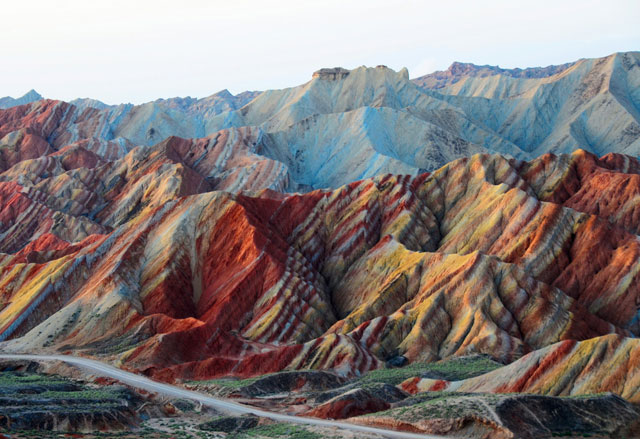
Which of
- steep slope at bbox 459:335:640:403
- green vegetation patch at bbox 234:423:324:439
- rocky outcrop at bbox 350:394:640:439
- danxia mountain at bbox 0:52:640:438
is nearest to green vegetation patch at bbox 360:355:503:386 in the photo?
danxia mountain at bbox 0:52:640:438

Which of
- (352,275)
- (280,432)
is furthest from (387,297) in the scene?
(280,432)

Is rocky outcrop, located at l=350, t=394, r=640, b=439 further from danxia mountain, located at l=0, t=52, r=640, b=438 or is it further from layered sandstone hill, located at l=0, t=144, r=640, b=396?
layered sandstone hill, located at l=0, t=144, r=640, b=396

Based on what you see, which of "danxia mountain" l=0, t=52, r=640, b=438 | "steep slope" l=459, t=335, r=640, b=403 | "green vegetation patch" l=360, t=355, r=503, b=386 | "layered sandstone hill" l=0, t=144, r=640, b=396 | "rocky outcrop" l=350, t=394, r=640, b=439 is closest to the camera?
"rocky outcrop" l=350, t=394, r=640, b=439

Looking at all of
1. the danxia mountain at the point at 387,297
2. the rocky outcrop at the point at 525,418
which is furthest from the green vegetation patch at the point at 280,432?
the rocky outcrop at the point at 525,418

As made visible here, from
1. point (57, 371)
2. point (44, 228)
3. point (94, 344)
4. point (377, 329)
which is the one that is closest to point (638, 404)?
point (377, 329)

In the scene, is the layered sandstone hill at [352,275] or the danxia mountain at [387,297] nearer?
the danxia mountain at [387,297]

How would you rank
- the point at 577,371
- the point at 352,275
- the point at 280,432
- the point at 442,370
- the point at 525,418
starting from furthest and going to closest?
the point at 352,275
the point at 442,370
the point at 577,371
the point at 280,432
the point at 525,418

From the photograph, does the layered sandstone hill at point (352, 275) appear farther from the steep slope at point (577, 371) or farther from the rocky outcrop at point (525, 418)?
the rocky outcrop at point (525, 418)

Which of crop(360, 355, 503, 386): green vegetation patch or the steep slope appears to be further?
crop(360, 355, 503, 386): green vegetation patch

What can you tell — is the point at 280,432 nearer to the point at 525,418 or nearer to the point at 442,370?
the point at 525,418
